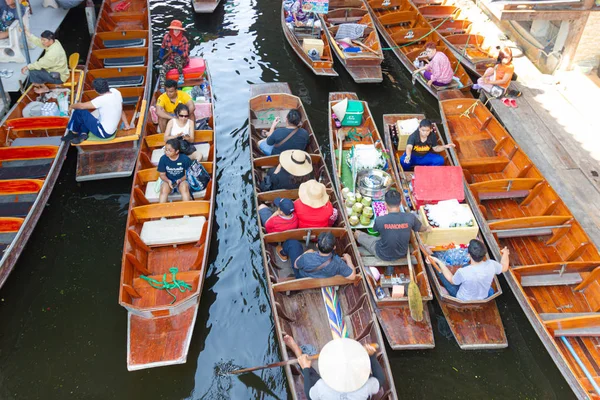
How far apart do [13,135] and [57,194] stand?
1685mm

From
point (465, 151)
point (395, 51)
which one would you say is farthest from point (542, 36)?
point (465, 151)

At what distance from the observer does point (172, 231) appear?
8.37m

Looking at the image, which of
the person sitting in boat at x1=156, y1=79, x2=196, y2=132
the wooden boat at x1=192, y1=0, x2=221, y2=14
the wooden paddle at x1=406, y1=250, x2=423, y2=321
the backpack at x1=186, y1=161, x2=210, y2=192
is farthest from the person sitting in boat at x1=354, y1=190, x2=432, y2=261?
the wooden boat at x1=192, y1=0, x2=221, y2=14

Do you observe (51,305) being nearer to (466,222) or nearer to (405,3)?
(466,222)

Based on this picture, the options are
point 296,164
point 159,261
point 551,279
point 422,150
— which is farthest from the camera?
point 422,150

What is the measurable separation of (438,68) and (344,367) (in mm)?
10287

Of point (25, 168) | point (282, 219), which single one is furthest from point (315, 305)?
point (25, 168)

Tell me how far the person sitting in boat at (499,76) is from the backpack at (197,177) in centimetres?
848

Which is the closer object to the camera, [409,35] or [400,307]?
[400,307]

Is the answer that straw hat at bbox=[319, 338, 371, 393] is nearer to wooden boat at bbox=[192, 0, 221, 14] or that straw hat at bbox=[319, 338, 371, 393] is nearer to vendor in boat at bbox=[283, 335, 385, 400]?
vendor in boat at bbox=[283, 335, 385, 400]

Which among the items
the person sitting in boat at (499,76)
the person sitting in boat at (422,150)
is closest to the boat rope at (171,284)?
the person sitting in boat at (422,150)

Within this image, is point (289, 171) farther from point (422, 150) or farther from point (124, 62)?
point (124, 62)

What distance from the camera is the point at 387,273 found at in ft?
27.2

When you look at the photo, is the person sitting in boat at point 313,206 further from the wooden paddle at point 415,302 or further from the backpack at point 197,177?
the backpack at point 197,177
